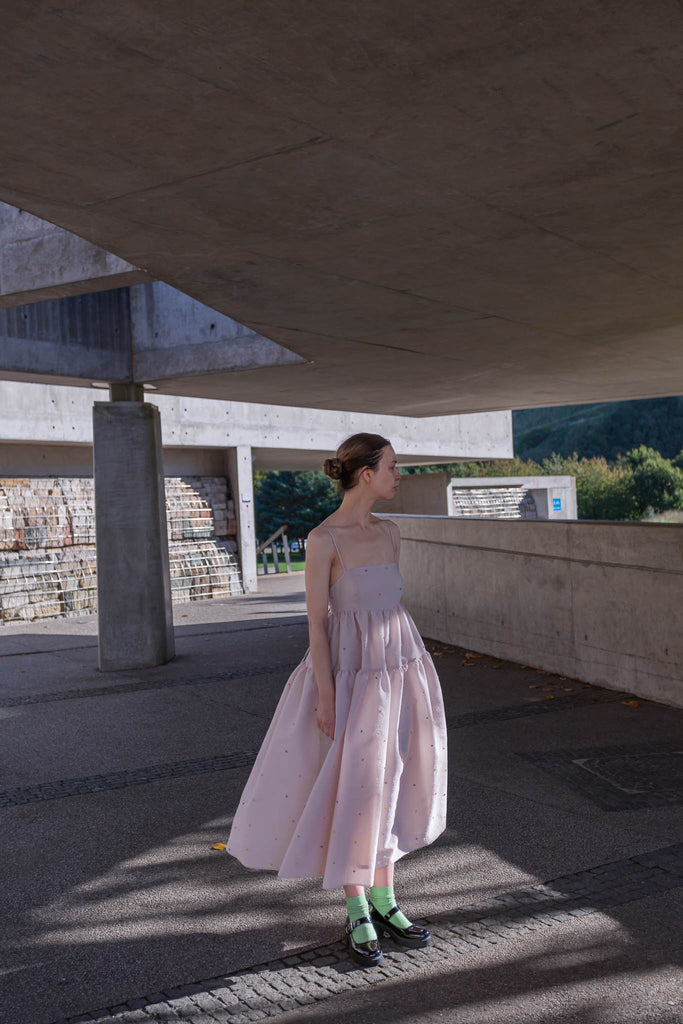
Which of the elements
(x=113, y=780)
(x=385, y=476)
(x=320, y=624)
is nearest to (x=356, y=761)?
(x=320, y=624)

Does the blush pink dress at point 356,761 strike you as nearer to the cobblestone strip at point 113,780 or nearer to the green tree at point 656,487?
the cobblestone strip at point 113,780

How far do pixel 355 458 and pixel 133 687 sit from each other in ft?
24.7

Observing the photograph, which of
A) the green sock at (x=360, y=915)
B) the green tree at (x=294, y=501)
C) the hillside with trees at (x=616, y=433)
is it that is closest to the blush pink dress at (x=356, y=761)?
the green sock at (x=360, y=915)

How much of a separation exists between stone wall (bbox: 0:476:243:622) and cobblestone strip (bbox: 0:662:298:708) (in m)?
8.73

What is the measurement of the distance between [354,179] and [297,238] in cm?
111

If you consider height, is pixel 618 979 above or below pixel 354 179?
below

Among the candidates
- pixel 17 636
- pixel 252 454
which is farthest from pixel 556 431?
pixel 17 636

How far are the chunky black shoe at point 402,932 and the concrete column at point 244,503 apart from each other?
20.3 m

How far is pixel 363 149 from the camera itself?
4.71m

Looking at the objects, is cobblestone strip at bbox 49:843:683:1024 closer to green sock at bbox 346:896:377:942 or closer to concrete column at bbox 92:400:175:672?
green sock at bbox 346:896:377:942

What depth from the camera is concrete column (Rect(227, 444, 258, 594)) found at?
2455 centimetres

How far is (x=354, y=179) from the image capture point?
202 inches

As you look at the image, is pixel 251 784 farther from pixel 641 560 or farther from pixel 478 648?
pixel 478 648

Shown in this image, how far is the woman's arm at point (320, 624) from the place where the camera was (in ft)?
14.0
